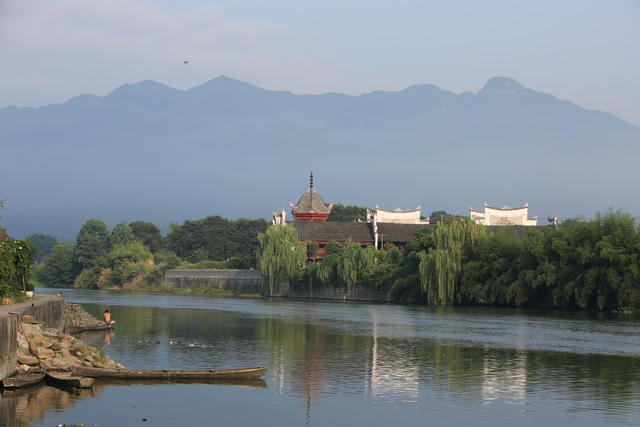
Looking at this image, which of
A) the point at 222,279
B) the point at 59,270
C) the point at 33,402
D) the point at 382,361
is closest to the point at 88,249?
the point at 59,270

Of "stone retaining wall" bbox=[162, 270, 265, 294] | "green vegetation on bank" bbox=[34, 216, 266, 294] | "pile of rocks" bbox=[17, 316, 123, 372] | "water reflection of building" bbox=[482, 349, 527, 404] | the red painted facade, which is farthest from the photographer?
the red painted facade

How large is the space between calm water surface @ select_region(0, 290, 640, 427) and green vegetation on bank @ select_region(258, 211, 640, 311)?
16.8 feet

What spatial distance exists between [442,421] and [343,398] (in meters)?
2.93

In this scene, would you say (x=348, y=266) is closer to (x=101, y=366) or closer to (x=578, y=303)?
(x=578, y=303)

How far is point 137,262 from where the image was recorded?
3696 inches

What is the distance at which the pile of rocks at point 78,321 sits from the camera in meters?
36.8

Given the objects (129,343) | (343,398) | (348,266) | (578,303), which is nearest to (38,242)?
(348,266)

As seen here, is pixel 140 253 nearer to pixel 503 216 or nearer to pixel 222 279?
pixel 222 279

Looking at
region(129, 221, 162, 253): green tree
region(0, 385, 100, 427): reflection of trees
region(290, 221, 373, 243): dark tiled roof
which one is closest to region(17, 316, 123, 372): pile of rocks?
region(0, 385, 100, 427): reflection of trees

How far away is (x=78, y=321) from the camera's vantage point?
37.8 metres

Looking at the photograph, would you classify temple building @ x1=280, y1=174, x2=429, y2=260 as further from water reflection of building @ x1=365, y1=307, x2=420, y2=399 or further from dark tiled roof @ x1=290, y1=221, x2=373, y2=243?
water reflection of building @ x1=365, y1=307, x2=420, y2=399

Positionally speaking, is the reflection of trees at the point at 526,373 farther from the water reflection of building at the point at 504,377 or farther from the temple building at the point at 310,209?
the temple building at the point at 310,209

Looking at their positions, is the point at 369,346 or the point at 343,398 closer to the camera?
the point at 343,398

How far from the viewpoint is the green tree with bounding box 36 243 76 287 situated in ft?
333
